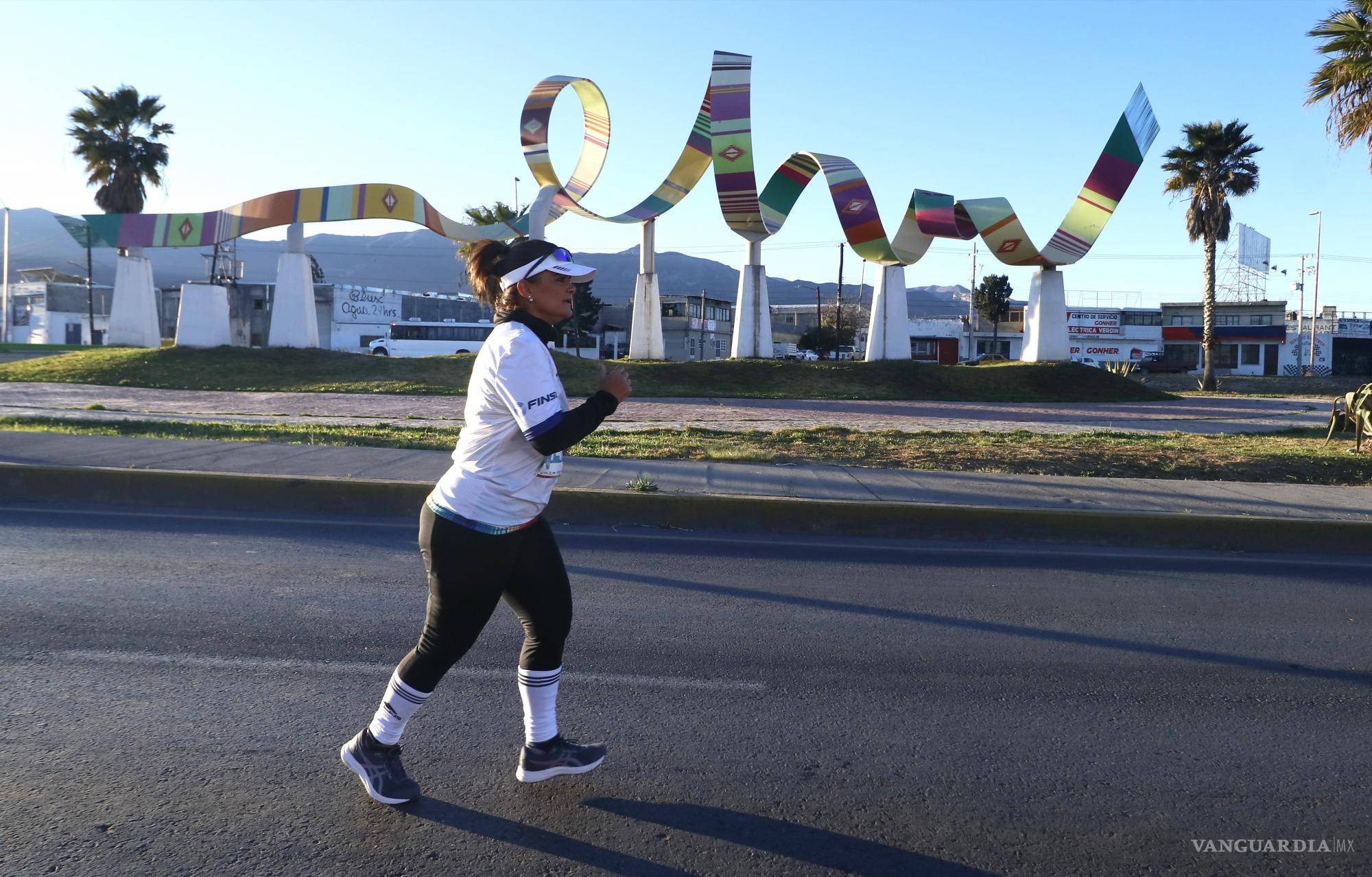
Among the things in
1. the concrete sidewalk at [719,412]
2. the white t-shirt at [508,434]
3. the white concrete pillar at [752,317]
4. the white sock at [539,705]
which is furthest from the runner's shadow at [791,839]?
the white concrete pillar at [752,317]

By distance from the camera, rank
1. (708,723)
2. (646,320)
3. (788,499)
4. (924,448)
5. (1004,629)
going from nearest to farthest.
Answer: (708,723) < (1004,629) < (788,499) < (924,448) < (646,320)

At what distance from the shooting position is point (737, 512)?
30.0 ft

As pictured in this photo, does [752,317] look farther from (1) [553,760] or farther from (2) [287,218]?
(1) [553,760]

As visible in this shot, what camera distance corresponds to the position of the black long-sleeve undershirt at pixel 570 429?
128 inches

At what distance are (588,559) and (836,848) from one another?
4458mm

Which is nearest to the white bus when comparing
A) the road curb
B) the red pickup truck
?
the red pickup truck

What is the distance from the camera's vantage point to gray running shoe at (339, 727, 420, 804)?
3400 millimetres

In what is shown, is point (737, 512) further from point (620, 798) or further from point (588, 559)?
point (620, 798)

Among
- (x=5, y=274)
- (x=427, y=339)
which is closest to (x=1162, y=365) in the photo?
(x=427, y=339)

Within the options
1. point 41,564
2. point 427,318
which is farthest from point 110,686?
point 427,318

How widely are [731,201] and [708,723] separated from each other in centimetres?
2964

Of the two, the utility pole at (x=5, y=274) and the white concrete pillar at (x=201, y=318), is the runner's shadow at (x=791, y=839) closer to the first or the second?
the white concrete pillar at (x=201, y=318)

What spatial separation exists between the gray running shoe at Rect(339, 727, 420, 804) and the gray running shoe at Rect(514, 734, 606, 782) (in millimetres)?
376

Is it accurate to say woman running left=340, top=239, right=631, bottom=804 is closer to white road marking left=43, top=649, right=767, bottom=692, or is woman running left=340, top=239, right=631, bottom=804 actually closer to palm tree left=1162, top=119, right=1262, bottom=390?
white road marking left=43, top=649, right=767, bottom=692
